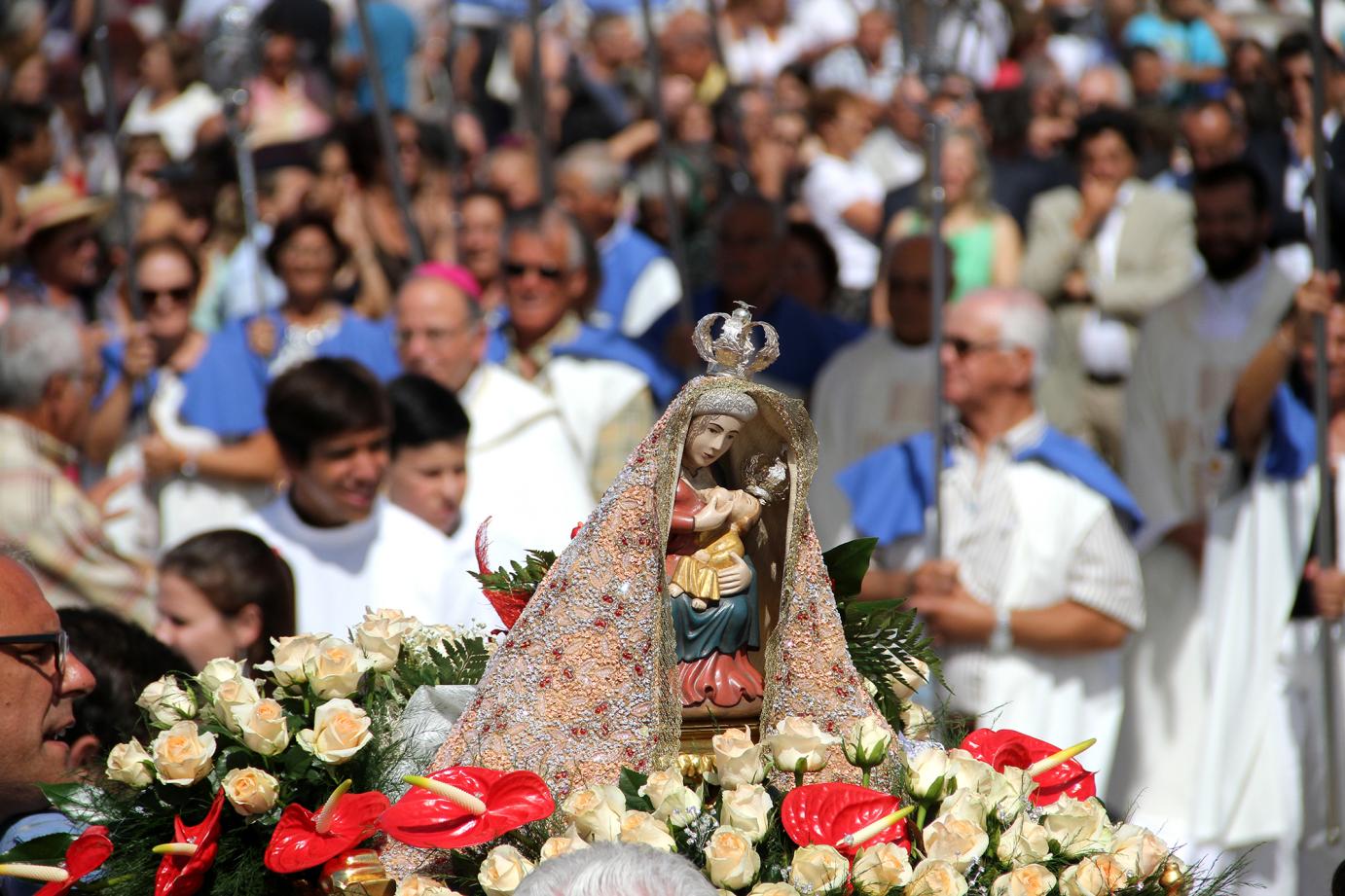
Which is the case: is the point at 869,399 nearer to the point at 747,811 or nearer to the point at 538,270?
the point at 538,270

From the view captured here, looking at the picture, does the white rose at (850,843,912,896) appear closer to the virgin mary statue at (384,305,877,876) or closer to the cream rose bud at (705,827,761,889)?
the cream rose bud at (705,827,761,889)

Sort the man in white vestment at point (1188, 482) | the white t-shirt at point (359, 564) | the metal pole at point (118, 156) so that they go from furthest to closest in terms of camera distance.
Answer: the man in white vestment at point (1188, 482), the metal pole at point (118, 156), the white t-shirt at point (359, 564)

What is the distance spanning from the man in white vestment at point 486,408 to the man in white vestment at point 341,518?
0.47 metres

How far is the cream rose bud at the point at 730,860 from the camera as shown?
8.42 ft

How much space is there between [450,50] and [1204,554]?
4270 mm

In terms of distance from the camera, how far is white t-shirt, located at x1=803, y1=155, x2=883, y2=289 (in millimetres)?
9539

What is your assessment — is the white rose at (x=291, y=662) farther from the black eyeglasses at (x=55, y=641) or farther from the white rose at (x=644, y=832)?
the white rose at (x=644, y=832)

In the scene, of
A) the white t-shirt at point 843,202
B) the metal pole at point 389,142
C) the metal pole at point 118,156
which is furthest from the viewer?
the white t-shirt at point 843,202

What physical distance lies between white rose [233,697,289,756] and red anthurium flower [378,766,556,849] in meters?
0.29

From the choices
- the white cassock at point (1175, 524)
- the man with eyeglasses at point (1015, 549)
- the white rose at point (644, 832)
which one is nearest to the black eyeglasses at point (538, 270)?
the man with eyeglasses at point (1015, 549)

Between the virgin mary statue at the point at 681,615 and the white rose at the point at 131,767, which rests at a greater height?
the virgin mary statue at the point at 681,615

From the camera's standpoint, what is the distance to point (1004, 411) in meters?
6.30

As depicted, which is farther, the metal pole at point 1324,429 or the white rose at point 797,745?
the metal pole at point 1324,429

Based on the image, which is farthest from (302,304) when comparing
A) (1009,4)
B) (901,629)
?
(1009,4)
